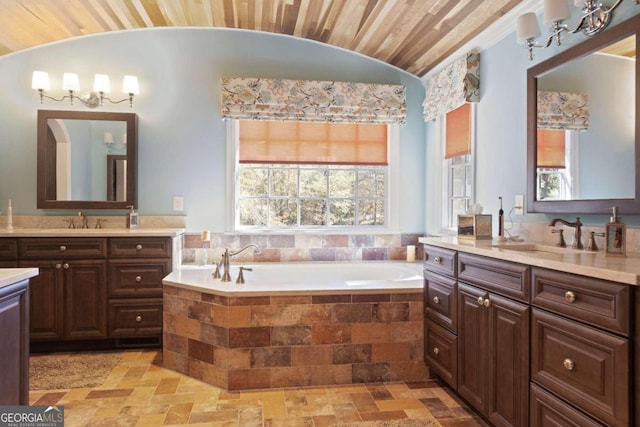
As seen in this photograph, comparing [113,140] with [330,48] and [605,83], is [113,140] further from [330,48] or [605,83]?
[605,83]

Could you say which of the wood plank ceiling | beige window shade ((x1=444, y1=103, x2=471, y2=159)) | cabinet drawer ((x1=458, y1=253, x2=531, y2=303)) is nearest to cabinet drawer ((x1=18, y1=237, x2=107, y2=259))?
the wood plank ceiling

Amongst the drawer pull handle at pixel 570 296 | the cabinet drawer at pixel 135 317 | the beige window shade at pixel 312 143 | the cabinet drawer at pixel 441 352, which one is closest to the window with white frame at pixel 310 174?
Result: the beige window shade at pixel 312 143

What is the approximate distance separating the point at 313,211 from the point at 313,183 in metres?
0.26

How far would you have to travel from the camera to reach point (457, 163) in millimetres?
3494

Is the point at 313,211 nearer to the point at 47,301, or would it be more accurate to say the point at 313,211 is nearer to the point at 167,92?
the point at 167,92

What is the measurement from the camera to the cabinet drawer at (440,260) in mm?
2293

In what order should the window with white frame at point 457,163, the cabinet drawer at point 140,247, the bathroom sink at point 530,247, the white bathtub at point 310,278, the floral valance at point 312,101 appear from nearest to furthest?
1. the bathroom sink at point 530,247
2. the white bathtub at point 310,278
3. the cabinet drawer at point 140,247
4. the window with white frame at point 457,163
5. the floral valance at point 312,101

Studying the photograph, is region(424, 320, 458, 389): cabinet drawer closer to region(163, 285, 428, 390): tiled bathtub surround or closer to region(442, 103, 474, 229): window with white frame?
region(163, 285, 428, 390): tiled bathtub surround

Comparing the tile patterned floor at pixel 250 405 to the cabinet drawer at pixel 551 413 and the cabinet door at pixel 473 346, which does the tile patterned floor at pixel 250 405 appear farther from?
the cabinet drawer at pixel 551 413

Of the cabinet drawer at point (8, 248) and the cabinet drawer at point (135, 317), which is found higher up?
the cabinet drawer at point (8, 248)

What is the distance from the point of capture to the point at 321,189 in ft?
12.7

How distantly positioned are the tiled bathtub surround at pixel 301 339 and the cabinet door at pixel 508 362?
0.73m

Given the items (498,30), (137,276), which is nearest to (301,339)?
(137,276)

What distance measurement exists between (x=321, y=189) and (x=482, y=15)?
6.20ft
